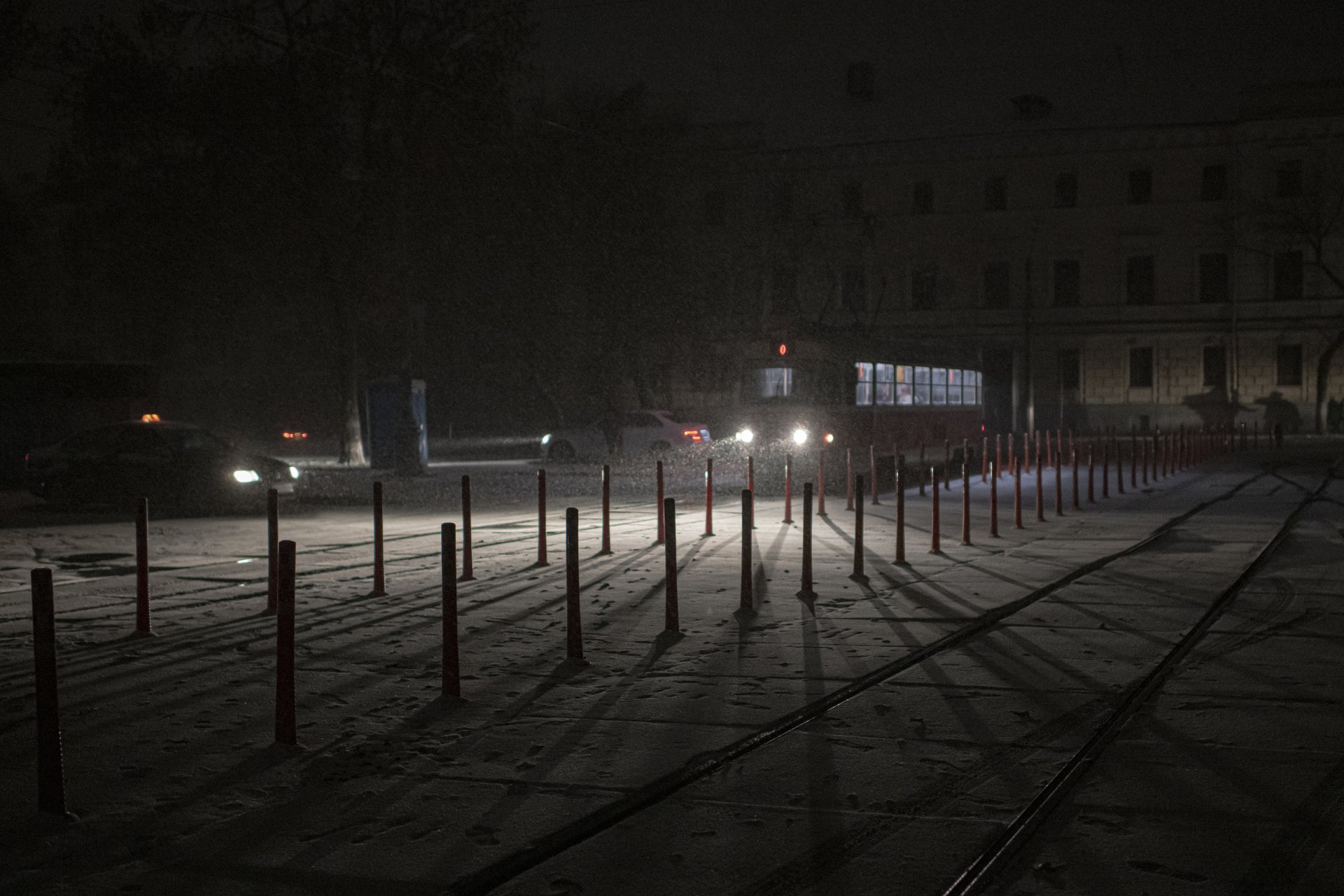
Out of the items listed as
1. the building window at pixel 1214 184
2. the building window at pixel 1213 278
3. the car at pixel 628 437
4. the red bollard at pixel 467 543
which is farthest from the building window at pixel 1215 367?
the red bollard at pixel 467 543

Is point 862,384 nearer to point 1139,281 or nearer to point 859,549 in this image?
point 859,549

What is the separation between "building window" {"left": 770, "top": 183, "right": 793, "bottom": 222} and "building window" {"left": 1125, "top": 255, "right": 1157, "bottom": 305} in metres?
15.0

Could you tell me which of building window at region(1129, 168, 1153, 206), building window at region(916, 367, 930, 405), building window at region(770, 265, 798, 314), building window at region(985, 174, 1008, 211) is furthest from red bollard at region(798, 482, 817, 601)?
building window at region(985, 174, 1008, 211)

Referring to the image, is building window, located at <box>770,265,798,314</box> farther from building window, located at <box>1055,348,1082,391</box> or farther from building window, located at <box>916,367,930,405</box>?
building window, located at <box>916,367,930,405</box>

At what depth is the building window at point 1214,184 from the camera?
60.9 m

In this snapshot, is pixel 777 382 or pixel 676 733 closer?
pixel 676 733

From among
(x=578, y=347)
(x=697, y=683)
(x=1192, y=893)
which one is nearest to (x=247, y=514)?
(x=697, y=683)

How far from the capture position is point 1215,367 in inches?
2427

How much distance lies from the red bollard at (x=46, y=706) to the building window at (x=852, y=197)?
62.3m

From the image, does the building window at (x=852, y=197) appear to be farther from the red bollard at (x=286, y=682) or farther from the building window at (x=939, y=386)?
the red bollard at (x=286, y=682)

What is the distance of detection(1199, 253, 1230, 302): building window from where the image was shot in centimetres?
6172

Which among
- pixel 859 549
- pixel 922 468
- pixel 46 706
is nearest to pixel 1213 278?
pixel 922 468

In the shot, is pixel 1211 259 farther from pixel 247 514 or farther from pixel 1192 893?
pixel 1192 893

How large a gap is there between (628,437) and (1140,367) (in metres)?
32.9
